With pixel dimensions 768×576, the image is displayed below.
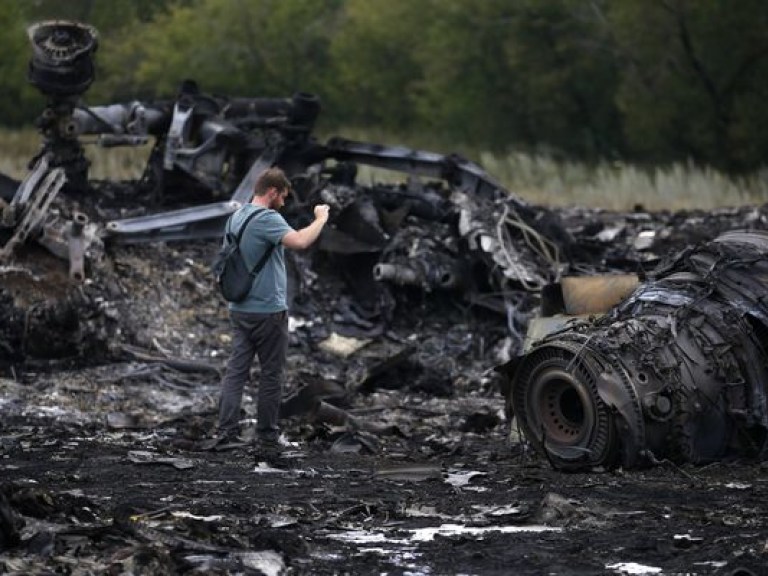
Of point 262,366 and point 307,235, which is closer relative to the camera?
point 307,235

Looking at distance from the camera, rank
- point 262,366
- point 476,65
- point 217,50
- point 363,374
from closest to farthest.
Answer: point 262,366
point 363,374
point 476,65
point 217,50

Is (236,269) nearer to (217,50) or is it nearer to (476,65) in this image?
(476,65)

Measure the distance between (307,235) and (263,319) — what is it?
75 centimetres

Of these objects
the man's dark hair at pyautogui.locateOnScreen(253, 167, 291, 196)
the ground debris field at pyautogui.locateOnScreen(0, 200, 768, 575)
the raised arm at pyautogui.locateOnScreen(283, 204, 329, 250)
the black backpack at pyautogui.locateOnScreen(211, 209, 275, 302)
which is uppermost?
the man's dark hair at pyautogui.locateOnScreen(253, 167, 291, 196)

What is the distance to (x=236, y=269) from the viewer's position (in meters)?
11.3

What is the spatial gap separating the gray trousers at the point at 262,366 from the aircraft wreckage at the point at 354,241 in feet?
5.42

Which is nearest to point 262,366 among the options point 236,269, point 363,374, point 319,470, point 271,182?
point 236,269

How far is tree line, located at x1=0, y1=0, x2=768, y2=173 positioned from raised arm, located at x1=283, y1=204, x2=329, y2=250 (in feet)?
91.8

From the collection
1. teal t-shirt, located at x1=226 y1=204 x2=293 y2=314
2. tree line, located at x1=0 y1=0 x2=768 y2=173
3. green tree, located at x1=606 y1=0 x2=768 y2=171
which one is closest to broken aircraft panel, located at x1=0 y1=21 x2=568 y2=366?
teal t-shirt, located at x1=226 y1=204 x2=293 y2=314

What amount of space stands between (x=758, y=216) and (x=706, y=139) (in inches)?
754

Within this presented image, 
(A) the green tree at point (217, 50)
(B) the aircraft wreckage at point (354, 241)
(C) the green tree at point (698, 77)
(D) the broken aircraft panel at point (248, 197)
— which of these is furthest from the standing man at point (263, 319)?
(A) the green tree at point (217, 50)

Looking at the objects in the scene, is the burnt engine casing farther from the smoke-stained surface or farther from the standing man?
the standing man

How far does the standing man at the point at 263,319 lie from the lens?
1123 centimetres

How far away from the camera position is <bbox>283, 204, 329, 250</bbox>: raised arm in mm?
10867
